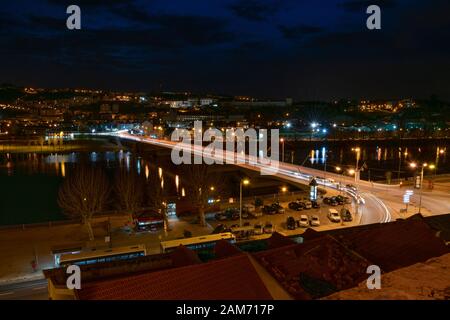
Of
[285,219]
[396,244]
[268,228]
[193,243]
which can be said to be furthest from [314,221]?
[396,244]

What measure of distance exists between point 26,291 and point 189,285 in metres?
5.19

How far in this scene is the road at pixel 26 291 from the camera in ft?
24.8

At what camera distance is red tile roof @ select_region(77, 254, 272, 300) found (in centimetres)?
431

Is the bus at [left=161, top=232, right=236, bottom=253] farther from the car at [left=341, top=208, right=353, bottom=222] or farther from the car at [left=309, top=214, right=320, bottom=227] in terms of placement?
the car at [left=341, top=208, right=353, bottom=222]

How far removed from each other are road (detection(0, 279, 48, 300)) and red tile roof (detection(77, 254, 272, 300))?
13.1 ft

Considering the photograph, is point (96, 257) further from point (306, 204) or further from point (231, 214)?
point (306, 204)

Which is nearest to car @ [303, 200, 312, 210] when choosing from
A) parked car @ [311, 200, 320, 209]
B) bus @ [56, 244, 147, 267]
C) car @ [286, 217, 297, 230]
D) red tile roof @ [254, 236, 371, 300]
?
parked car @ [311, 200, 320, 209]

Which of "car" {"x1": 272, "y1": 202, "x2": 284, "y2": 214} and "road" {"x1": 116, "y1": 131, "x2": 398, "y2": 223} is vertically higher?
"road" {"x1": 116, "y1": 131, "x2": 398, "y2": 223}

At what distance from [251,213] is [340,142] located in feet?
128

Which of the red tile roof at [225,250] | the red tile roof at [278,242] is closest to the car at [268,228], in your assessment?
the red tile roof at [278,242]

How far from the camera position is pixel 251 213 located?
547 inches

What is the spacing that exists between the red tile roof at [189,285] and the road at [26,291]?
3.99 metres

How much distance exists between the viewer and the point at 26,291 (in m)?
7.91
